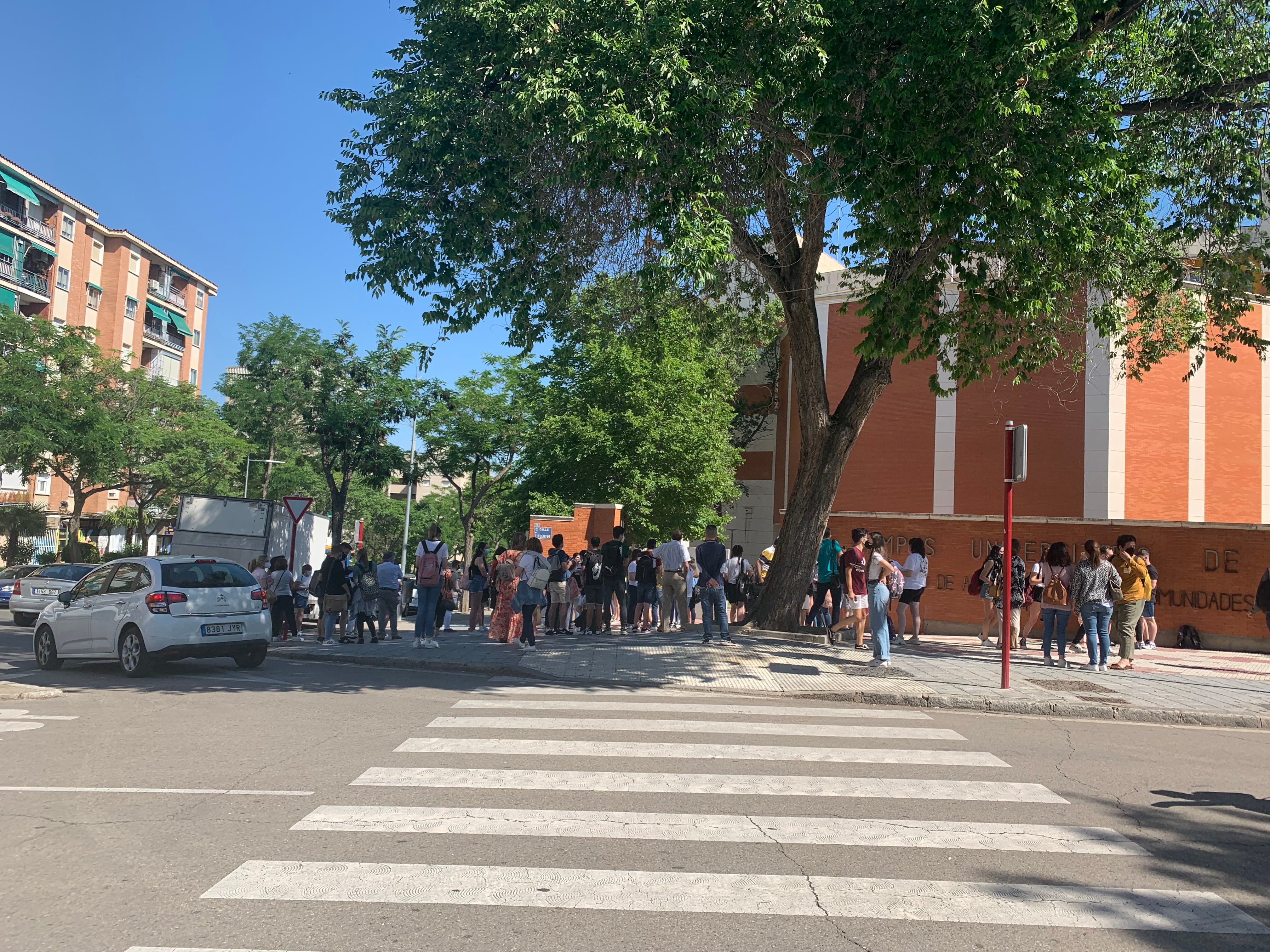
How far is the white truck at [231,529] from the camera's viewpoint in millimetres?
22234

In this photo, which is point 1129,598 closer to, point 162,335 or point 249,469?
point 249,469

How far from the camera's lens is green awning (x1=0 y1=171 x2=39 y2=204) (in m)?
43.8

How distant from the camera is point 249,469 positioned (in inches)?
2206

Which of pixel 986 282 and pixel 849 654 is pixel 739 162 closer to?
pixel 986 282

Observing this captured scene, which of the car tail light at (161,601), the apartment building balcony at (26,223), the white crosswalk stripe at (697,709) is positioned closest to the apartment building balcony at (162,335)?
the apartment building balcony at (26,223)

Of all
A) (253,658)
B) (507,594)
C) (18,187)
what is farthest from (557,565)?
(18,187)

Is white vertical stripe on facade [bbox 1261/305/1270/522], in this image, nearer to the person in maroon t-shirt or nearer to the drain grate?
the drain grate

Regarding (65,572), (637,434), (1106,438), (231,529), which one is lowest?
(65,572)

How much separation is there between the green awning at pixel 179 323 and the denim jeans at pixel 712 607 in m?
58.4

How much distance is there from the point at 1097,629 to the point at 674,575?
6.30 metres

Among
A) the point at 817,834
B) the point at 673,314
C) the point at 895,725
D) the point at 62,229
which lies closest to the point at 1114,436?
the point at 673,314

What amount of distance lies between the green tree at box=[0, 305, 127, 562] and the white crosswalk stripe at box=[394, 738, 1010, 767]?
2995 cm

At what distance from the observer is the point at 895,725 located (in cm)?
875

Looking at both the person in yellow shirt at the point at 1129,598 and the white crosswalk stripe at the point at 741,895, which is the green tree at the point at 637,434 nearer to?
the person in yellow shirt at the point at 1129,598
